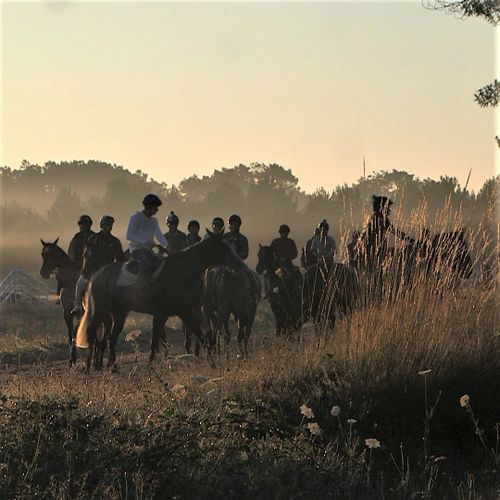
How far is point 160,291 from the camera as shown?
1666 centimetres

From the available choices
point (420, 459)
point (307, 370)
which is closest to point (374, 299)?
point (307, 370)

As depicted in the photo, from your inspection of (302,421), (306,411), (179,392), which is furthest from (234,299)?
(306,411)

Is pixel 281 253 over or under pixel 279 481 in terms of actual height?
over

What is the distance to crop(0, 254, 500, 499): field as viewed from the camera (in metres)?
7.71

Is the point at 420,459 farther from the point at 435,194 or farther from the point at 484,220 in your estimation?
the point at 435,194

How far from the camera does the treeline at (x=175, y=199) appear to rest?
92.8 m

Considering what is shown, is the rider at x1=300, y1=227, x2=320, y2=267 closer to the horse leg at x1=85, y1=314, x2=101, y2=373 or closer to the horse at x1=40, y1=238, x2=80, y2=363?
the horse leg at x1=85, y1=314, x2=101, y2=373

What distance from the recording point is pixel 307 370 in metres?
A: 10.5

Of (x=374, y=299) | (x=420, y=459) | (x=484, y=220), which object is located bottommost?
(x=420, y=459)

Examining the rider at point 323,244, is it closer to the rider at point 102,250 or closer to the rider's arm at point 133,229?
the rider's arm at point 133,229

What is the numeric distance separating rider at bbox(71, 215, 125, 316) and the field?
5.63 m

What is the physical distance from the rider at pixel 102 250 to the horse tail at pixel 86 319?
11.1 inches

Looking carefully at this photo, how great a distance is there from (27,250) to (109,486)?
77598mm

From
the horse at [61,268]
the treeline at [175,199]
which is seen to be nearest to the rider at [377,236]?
the horse at [61,268]
